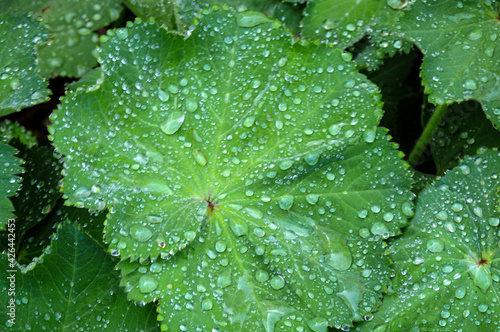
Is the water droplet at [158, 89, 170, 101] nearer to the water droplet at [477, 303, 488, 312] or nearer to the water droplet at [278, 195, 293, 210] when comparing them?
the water droplet at [278, 195, 293, 210]

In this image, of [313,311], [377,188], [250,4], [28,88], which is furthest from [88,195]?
[250,4]

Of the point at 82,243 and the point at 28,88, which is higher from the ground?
the point at 28,88

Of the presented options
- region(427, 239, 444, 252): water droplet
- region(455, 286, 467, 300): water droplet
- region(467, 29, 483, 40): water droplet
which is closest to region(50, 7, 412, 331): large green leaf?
region(427, 239, 444, 252): water droplet

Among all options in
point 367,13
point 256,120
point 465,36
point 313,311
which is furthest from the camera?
point 367,13

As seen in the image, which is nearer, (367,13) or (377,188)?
(377,188)

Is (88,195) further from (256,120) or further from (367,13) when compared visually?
(367,13)

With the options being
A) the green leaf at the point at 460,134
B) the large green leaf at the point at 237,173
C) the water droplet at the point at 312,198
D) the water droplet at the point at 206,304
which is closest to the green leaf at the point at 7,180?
the large green leaf at the point at 237,173

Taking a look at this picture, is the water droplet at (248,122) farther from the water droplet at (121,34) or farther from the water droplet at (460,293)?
the water droplet at (460,293)
